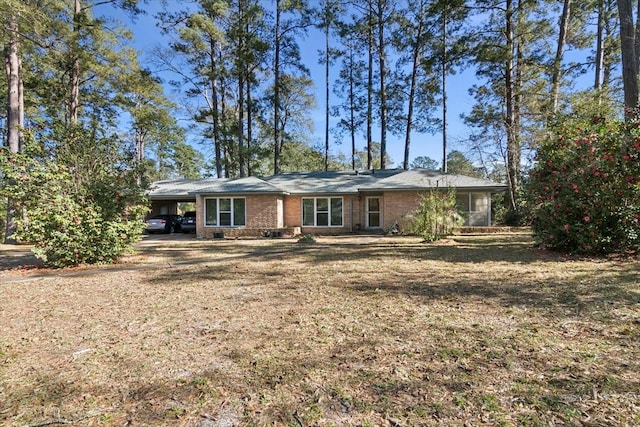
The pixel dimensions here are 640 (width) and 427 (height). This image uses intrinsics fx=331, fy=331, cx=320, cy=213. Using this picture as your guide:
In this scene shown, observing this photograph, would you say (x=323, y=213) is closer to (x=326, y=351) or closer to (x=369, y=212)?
(x=369, y=212)

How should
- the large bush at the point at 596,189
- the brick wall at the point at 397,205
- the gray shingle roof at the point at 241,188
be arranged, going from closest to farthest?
the large bush at the point at 596,189, the gray shingle roof at the point at 241,188, the brick wall at the point at 397,205

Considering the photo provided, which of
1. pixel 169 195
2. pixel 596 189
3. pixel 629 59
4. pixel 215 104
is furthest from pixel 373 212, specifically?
pixel 215 104

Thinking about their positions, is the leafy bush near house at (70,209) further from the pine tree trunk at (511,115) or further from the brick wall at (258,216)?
the pine tree trunk at (511,115)

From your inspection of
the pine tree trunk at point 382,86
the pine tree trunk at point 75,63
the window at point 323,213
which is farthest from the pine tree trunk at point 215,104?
the pine tree trunk at point 382,86

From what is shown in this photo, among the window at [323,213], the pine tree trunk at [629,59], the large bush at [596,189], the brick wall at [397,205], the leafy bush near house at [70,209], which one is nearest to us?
the leafy bush near house at [70,209]

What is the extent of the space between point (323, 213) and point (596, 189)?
38.5ft

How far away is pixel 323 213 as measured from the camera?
17.6 m

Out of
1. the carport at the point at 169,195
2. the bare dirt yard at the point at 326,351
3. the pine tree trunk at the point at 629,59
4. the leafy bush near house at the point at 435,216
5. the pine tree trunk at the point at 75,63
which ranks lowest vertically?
the bare dirt yard at the point at 326,351

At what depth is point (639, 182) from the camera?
7.31 m

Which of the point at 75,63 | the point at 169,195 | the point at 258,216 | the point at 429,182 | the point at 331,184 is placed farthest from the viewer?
the point at 169,195

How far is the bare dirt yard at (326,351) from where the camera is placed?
2.20 meters

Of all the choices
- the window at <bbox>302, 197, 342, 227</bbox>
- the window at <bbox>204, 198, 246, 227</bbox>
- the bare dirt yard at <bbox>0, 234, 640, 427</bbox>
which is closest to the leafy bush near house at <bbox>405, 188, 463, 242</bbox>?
the window at <bbox>302, 197, 342, 227</bbox>

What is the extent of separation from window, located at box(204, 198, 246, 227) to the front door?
651cm

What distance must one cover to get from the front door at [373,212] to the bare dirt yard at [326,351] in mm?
11351
